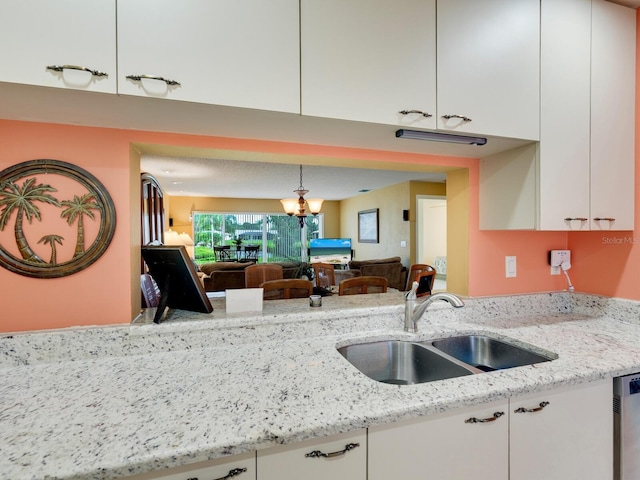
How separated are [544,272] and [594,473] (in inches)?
42.4

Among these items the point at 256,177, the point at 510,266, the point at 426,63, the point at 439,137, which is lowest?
the point at 510,266

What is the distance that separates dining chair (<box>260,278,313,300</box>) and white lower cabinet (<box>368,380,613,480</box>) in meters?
1.25

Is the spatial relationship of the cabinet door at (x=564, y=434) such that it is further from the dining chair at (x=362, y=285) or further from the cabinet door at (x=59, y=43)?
the cabinet door at (x=59, y=43)

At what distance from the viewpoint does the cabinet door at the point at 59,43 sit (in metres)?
0.84

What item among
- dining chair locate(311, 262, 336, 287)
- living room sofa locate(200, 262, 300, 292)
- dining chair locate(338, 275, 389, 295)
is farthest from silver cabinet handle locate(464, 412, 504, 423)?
living room sofa locate(200, 262, 300, 292)

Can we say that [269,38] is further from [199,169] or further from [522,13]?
[199,169]

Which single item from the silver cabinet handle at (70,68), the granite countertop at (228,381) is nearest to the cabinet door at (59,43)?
the silver cabinet handle at (70,68)

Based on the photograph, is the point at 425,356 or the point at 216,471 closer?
the point at 216,471

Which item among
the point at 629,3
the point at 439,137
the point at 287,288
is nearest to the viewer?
the point at 439,137

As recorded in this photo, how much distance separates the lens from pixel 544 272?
75.4 inches

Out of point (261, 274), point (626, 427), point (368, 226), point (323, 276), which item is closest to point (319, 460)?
point (626, 427)

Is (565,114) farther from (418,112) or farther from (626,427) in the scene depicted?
(626,427)

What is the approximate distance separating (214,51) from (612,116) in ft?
5.84

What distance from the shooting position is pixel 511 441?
1.02m
